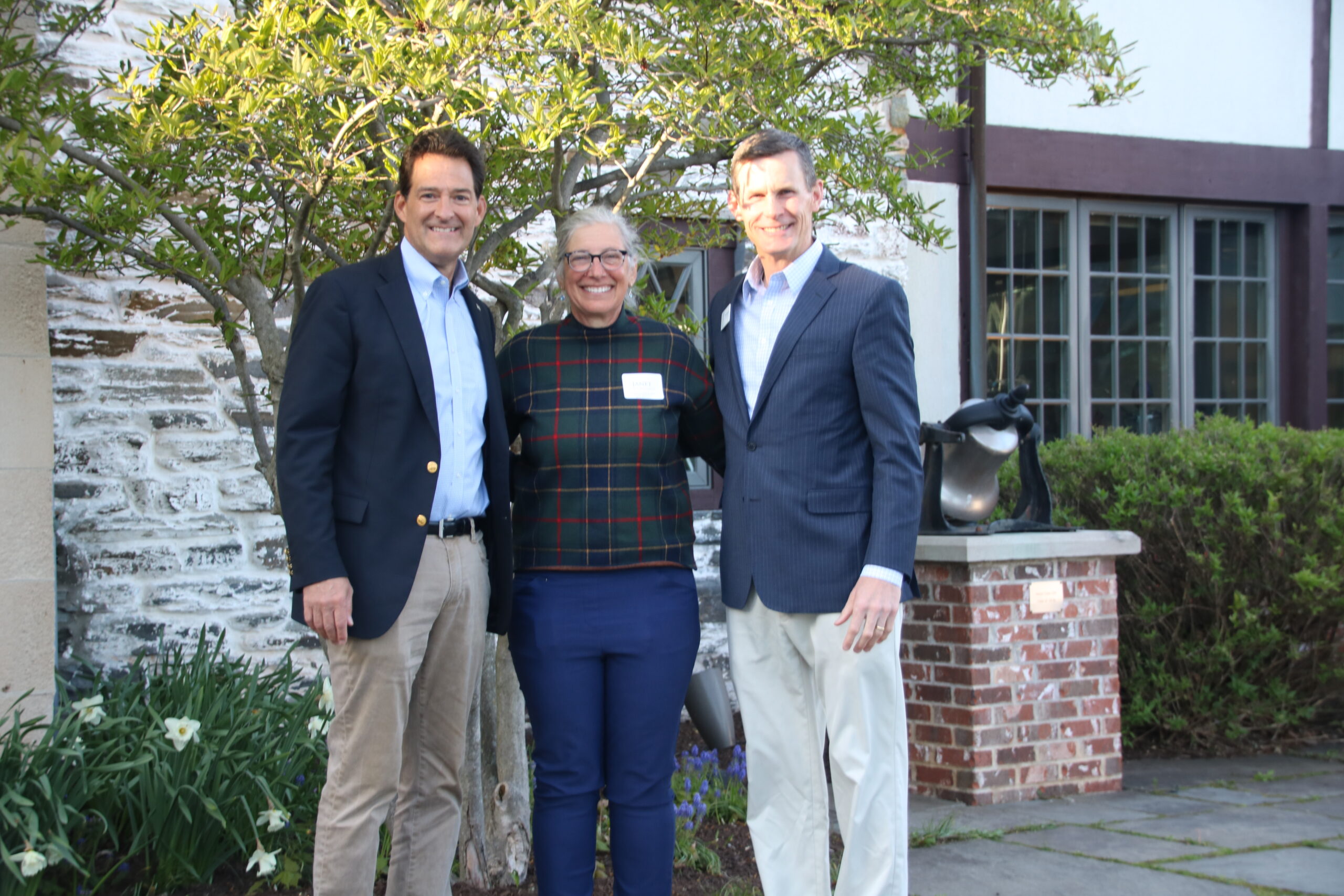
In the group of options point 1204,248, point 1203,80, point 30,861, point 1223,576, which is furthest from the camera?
point 1204,248

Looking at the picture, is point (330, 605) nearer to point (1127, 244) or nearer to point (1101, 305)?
point (1101, 305)

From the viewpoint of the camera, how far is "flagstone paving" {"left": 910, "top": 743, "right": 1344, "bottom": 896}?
12.1ft

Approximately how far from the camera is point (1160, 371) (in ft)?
26.4

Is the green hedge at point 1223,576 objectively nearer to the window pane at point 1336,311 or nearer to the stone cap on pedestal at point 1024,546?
the stone cap on pedestal at point 1024,546

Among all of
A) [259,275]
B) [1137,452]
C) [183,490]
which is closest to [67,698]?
[183,490]

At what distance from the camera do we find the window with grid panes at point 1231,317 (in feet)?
26.7

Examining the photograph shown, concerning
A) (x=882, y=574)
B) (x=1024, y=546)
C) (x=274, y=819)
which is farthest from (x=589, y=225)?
(x=1024, y=546)

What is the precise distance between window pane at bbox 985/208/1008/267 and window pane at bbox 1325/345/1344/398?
2.57 m

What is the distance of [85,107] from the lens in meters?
3.12

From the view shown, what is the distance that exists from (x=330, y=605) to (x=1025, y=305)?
601 centimetres

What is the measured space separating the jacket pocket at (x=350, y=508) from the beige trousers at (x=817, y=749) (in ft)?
2.97

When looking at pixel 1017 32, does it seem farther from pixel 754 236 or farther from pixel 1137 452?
pixel 1137 452

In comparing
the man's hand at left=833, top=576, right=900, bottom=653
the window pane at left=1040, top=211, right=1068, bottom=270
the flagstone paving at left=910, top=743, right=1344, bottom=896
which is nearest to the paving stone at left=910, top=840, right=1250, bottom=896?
the flagstone paving at left=910, top=743, right=1344, bottom=896

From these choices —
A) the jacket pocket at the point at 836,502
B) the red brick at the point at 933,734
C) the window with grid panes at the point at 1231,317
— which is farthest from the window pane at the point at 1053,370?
the jacket pocket at the point at 836,502
